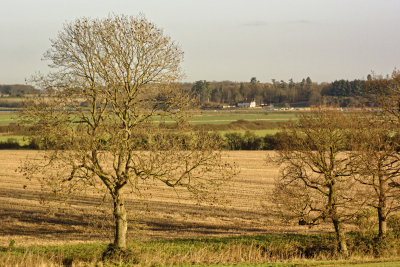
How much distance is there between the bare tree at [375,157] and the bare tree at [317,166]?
29.8 inches

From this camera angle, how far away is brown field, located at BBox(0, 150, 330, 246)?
2578 centimetres

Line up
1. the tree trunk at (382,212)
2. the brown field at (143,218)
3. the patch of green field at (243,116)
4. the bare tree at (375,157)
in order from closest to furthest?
the brown field at (143,218) → the bare tree at (375,157) → the tree trunk at (382,212) → the patch of green field at (243,116)

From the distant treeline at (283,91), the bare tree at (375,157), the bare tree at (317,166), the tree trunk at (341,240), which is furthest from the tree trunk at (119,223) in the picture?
the distant treeline at (283,91)

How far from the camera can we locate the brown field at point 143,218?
25.8m

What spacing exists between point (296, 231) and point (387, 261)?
8.55 m

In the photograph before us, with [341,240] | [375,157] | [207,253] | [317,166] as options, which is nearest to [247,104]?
[375,157]

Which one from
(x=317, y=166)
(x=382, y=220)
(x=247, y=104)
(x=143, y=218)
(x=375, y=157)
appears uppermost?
(x=247, y=104)

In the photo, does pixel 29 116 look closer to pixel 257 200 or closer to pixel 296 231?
pixel 296 231

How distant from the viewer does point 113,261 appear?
63.2 ft

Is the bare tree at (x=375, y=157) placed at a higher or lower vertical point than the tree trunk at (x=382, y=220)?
higher

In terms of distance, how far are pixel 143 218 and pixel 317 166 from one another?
11.3m

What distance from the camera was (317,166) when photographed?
2716 cm

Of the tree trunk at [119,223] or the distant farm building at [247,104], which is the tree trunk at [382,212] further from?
the distant farm building at [247,104]

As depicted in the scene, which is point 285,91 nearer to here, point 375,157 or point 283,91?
point 283,91
